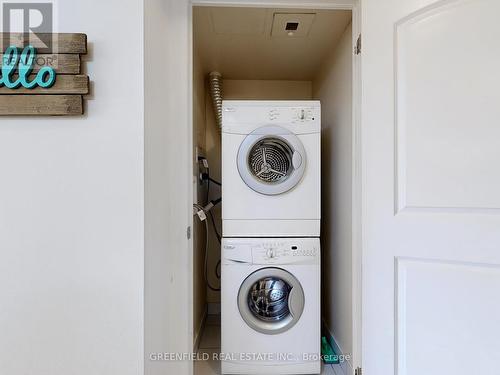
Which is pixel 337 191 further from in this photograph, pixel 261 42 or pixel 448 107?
pixel 261 42

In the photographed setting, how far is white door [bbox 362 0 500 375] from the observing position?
1108mm

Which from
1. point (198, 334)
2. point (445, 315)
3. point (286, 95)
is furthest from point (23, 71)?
point (286, 95)

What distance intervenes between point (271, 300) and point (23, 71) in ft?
5.95

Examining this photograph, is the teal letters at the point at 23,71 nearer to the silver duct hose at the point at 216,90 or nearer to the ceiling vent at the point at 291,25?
the ceiling vent at the point at 291,25

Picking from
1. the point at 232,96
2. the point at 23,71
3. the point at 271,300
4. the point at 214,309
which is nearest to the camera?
the point at 23,71

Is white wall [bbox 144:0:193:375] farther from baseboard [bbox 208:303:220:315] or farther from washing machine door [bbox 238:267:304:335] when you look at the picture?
baseboard [bbox 208:303:220:315]

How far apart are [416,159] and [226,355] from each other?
1.60 metres

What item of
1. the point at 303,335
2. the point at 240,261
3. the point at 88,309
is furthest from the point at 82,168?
the point at 303,335

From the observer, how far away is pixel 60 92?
3.83 feet

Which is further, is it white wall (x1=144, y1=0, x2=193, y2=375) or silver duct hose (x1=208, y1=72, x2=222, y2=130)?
silver duct hose (x1=208, y1=72, x2=222, y2=130)

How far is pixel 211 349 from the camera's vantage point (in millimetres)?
2348

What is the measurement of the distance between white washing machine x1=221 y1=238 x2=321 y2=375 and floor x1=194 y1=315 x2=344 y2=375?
14 centimetres

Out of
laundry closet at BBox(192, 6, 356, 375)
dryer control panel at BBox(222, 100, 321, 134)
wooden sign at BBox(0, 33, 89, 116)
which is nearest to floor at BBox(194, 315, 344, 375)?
laundry closet at BBox(192, 6, 356, 375)

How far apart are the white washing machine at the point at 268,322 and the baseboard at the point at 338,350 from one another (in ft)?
0.60
